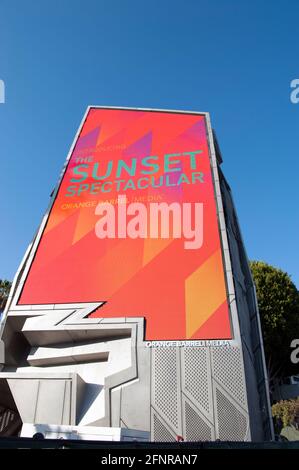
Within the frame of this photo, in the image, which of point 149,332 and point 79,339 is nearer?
point 149,332

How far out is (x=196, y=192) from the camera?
2127 centimetres

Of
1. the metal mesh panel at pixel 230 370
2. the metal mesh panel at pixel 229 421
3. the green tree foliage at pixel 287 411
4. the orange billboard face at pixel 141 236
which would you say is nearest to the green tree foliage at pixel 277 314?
the green tree foliage at pixel 287 411

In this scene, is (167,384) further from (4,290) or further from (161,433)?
(4,290)

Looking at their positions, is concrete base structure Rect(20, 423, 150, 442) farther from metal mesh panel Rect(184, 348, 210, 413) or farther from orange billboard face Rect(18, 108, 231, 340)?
orange billboard face Rect(18, 108, 231, 340)

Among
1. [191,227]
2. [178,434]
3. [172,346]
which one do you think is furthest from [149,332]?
[191,227]

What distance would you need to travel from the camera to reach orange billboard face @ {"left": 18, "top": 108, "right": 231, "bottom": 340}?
17156 millimetres

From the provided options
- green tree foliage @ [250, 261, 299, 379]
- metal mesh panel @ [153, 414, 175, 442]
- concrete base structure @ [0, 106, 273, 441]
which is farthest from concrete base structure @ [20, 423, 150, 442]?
green tree foliage @ [250, 261, 299, 379]

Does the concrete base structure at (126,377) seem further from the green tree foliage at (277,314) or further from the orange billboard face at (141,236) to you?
the green tree foliage at (277,314)

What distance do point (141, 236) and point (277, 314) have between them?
795 inches

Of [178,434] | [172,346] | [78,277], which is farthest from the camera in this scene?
[78,277]

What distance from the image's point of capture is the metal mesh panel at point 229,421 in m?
13.8
